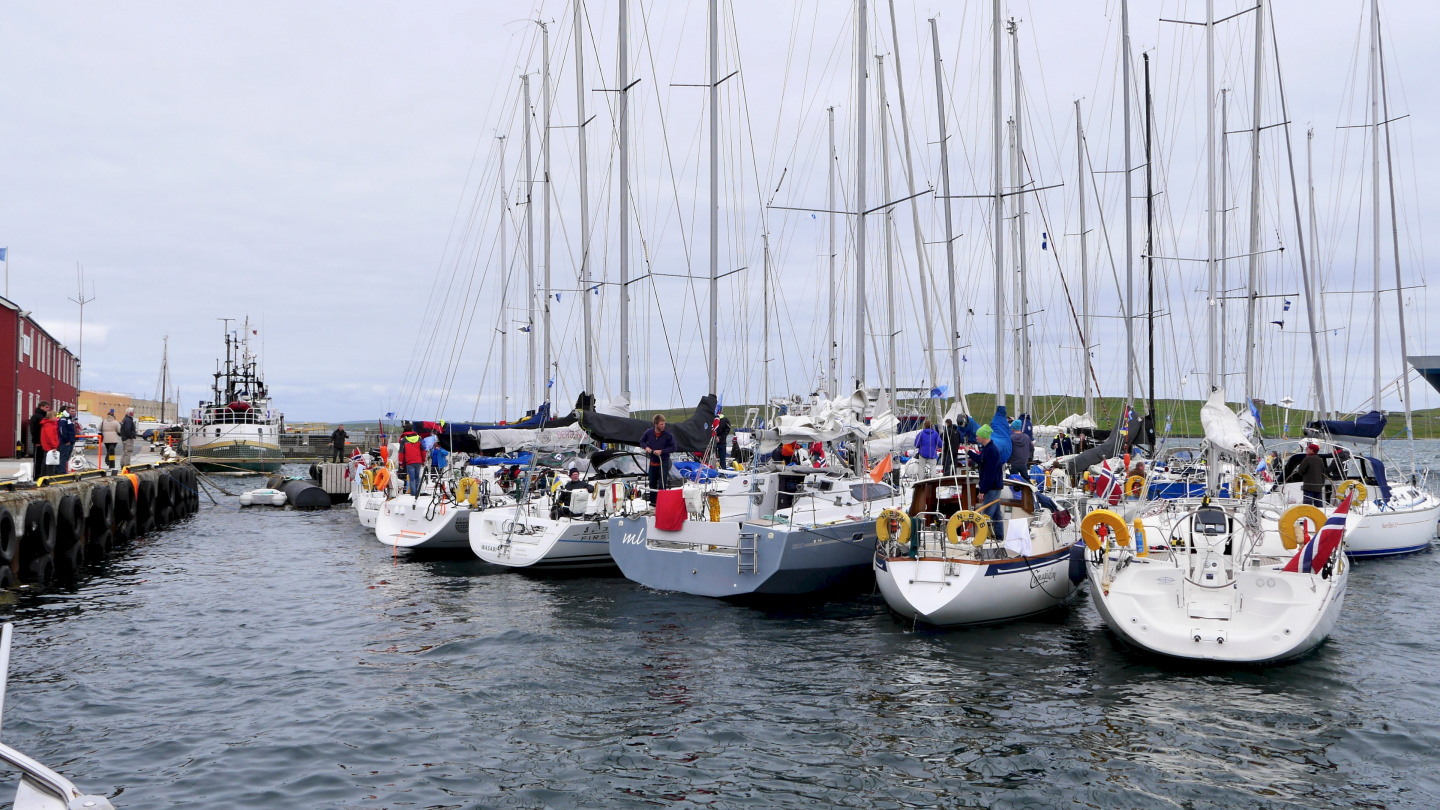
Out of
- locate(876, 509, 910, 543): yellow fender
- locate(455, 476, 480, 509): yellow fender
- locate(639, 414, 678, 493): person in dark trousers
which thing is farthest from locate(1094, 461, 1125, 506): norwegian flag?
locate(455, 476, 480, 509): yellow fender

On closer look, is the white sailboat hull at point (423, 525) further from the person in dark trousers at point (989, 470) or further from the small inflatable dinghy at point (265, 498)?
the small inflatable dinghy at point (265, 498)

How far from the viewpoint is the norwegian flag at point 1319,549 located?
36.2 ft

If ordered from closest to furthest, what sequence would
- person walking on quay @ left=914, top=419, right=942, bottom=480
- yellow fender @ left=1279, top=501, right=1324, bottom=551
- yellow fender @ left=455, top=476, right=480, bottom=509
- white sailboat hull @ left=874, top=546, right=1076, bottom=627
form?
yellow fender @ left=1279, top=501, right=1324, bottom=551 < white sailboat hull @ left=874, top=546, right=1076, bottom=627 < person walking on quay @ left=914, top=419, right=942, bottom=480 < yellow fender @ left=455, top=476, right=480, bottom=509

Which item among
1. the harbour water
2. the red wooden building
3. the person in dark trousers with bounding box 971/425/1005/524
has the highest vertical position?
the red wooden building

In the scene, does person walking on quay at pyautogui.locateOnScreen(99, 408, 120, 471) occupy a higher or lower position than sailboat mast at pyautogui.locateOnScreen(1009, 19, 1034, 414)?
lower

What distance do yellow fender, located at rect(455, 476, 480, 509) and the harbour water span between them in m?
5.70

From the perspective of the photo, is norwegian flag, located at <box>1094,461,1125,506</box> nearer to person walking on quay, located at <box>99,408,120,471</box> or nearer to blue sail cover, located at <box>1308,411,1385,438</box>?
blue sail cover, located at <box>1308,411,1385,438</box>

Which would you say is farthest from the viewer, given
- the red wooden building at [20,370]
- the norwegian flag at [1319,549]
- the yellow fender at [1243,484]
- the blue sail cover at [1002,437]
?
the red wooden building at [20,370]

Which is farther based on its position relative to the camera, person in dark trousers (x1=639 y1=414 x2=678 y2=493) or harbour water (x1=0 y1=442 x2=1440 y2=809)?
person in dark trousers (x1=639 y1=414 x2=678 y2=493)

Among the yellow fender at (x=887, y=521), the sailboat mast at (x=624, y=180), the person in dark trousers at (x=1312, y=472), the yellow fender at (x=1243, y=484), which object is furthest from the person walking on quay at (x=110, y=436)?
the person in dark trousers at (x=1312, y=472)

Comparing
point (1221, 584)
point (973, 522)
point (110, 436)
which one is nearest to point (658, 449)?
point (973, 522)

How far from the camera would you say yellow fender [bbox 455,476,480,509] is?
21141 millimetres

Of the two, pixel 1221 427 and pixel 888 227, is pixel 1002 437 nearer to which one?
pixel 1221 427

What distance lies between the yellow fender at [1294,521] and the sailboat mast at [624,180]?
43.7 feet
